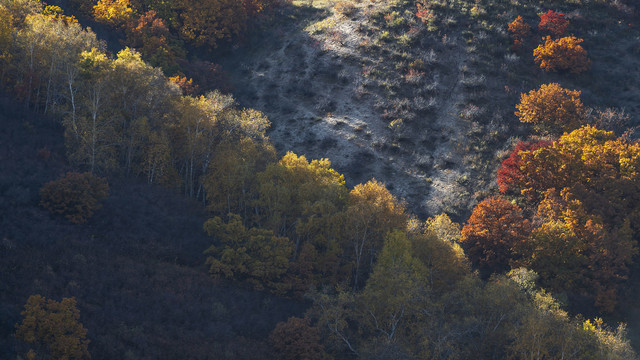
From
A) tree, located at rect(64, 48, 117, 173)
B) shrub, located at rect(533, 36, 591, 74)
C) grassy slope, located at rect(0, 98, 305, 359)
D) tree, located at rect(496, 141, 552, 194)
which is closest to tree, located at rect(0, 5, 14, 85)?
→ grassy slope, located at rect(0, 98, 305, 359)

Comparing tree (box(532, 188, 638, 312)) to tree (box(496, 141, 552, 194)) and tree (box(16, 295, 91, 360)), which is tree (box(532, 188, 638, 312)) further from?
tree (box(16, 295, 91, 360))

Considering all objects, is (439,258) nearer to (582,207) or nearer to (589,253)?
(589,253)

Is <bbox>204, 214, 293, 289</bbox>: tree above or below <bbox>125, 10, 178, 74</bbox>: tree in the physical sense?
below

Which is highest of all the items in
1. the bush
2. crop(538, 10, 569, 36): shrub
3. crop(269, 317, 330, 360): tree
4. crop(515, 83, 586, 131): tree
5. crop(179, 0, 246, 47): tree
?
crop(538, 10, 569, 36): shrub

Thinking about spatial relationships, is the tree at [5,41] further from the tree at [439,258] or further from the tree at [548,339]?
the tree at [548,339]

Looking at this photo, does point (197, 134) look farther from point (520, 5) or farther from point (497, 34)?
point (520, 5)

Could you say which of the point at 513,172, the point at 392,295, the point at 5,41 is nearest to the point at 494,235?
the point at 513,172

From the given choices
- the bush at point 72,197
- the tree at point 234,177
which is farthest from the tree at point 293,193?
the bush at point 72,197
